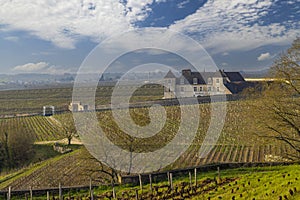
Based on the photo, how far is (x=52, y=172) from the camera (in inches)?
960

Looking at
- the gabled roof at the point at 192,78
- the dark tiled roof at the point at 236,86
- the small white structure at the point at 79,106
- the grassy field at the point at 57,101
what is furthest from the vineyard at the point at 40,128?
the dark tiled roof at the point at 236,86

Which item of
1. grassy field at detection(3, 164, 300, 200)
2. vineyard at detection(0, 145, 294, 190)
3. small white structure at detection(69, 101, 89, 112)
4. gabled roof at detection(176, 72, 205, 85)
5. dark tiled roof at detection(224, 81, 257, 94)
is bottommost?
vineyard at detection(0, 145, 294, 190)

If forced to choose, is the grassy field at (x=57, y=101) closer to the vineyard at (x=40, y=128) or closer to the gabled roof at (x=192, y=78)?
the gabled roof at (x=192, y=78)

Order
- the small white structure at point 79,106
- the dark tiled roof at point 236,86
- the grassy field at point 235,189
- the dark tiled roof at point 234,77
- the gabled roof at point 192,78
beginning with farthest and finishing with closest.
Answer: the dark tiled roof at point 234,77, the dark tiled roof at point 236,86, the gabled roof at point 192,78, the small white structure at point 79,106, the grassy field at point 235,189

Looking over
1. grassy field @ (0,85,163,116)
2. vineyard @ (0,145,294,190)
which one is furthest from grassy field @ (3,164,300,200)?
grassy field @ (0,85,163,116)

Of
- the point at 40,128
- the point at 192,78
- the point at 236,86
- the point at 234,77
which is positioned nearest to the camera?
the point at 40,128

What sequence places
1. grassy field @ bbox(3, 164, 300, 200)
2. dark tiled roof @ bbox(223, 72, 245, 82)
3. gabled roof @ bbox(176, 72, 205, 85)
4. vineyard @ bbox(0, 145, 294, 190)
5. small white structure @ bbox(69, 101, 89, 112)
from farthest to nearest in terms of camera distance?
dark tiled roof @ bbox(223, 72, 245, 82) < gabled roof @ bbox(176, 72, 205, 85) < small white structure @ bbox(69, 101, 89, 112) < vineyard @ bbox(0, 145, 294, 190) < grassy field @ bbox(3, 164, 300, 200)

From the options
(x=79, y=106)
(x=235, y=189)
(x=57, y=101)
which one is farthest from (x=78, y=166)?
(x=57, y=101)

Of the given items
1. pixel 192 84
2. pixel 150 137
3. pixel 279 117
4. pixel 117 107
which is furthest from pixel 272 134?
pixel 192 84

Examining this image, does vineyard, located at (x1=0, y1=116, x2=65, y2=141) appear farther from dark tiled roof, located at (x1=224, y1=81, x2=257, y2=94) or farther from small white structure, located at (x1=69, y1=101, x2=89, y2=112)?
dark tiled roof, located at (x1=224, y1=81, x2=257, y2=94)

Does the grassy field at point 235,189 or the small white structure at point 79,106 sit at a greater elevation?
the small white structure at point 79,106

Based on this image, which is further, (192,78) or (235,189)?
(192,78)

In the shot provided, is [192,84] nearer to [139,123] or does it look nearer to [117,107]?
[117,107]

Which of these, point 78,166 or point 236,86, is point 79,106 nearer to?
point 78,166
